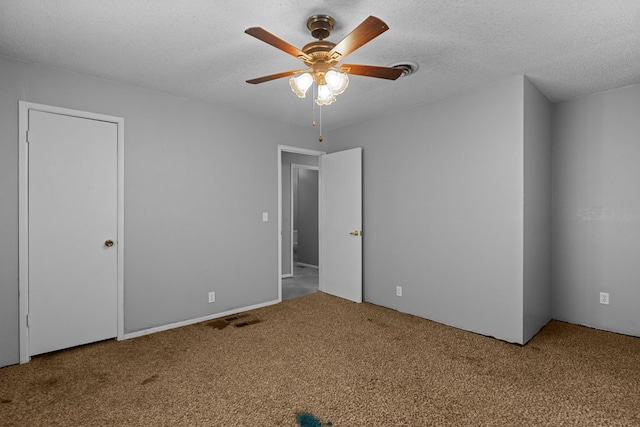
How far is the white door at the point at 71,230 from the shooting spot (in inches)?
106

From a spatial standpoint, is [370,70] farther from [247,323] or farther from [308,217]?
[308,217]

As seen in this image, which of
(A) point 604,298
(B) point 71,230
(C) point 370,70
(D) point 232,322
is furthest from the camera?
(D) point 232,322

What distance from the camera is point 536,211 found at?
10.6 feet

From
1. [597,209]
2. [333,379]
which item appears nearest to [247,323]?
[333,379]

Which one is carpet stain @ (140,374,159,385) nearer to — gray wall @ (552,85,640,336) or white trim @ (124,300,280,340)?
white trim @ (124,300,280,340)

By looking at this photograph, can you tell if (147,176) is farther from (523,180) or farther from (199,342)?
(523,180)

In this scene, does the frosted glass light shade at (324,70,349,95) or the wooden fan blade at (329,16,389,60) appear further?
the frosted glass light shade at (324,70,349,95)

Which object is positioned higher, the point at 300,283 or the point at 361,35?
the point at 361,35

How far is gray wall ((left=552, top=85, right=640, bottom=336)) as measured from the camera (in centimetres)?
318

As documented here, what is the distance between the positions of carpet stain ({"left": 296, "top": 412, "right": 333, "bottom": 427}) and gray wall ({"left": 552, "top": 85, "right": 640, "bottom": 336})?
3.15 meters

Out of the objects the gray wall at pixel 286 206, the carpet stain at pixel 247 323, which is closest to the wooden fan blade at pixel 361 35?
the carpet stain at pixel 247 323

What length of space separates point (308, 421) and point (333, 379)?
506 millimetres

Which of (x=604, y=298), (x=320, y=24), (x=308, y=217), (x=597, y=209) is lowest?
(x=604, y=298)

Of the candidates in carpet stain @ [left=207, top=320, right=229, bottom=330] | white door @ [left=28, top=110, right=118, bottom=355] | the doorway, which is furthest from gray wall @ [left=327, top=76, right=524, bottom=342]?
white door @ [left=28, top=110, right=118, bottom=355]
